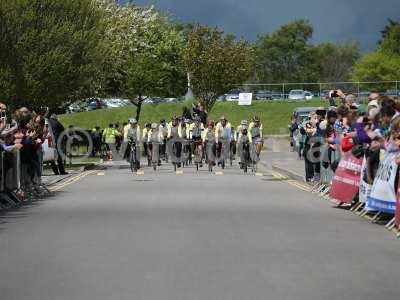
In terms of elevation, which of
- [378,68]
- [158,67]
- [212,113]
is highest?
[378,68]

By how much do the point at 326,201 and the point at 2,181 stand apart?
6.27 meters

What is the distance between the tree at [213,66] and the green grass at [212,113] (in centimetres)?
426

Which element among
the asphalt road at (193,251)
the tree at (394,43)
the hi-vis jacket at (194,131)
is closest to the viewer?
the asphalt road at (193,251)

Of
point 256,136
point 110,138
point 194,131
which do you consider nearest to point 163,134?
point 194,131

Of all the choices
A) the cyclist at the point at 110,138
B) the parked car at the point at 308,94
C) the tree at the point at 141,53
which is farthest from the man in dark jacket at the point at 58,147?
the parked car at the point at 308,94

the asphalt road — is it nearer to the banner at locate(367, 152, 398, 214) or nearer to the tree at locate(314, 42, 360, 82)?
the banner at locate(367, 152, 398, 214)

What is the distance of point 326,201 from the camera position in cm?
2023

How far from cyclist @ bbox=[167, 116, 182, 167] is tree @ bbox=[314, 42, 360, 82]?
99.5 m

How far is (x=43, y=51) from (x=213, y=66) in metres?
29.8

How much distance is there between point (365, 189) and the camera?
17.3 m

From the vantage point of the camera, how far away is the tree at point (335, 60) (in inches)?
5536

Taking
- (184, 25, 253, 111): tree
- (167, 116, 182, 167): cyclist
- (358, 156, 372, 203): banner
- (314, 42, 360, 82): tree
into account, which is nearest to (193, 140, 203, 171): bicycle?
(167, 116, 182, 167): cyclist

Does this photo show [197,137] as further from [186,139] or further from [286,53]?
[286,53]

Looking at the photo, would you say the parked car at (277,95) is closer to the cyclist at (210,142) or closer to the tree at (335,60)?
the cyclist at (210,142)
